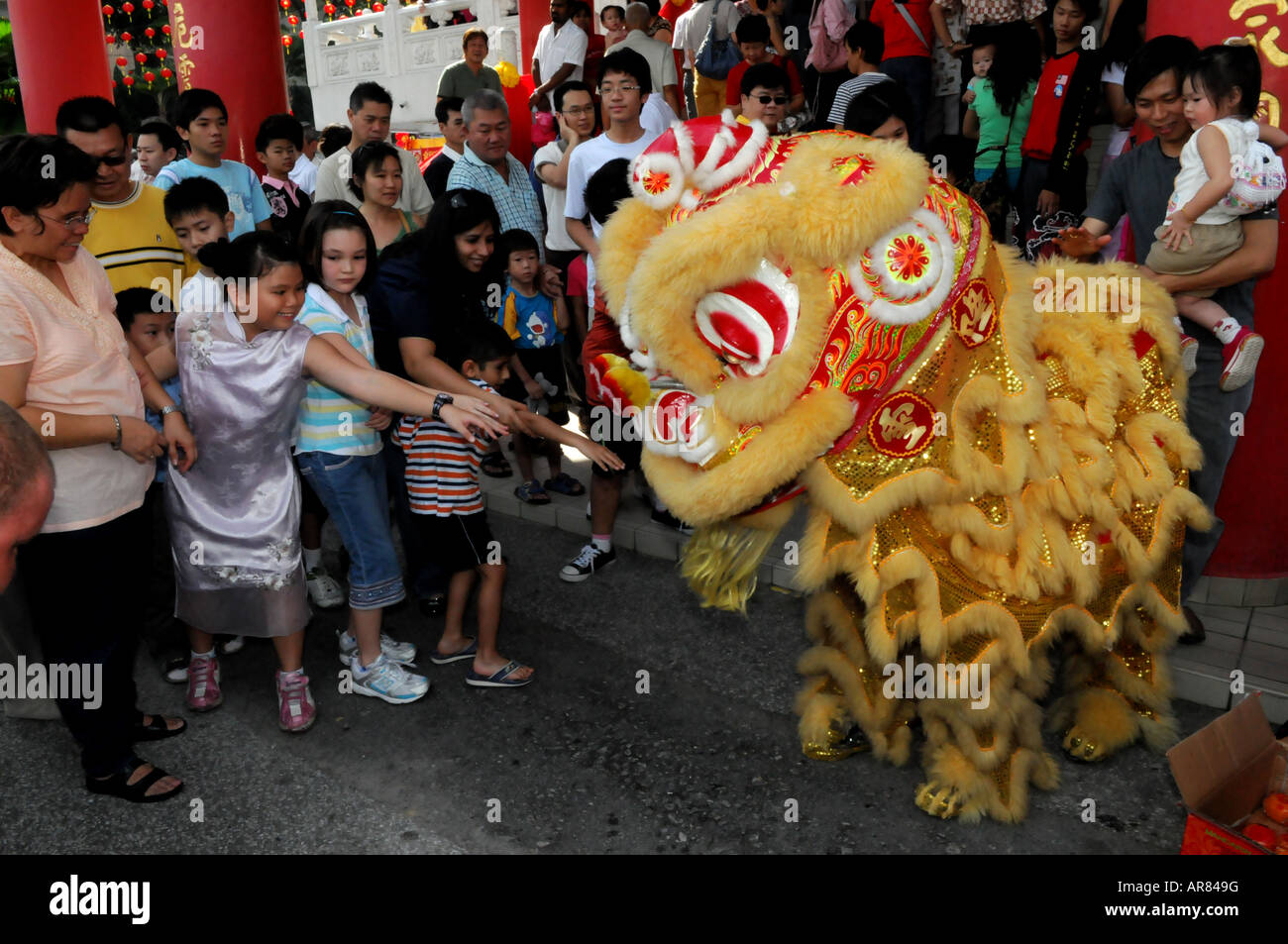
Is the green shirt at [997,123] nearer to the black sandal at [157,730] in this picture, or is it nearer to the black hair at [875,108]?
the black hair at [875,108]

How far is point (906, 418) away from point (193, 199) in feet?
8.97

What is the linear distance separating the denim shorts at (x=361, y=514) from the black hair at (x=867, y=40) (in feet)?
11.9

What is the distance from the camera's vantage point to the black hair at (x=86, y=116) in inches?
144

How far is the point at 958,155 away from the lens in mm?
5828

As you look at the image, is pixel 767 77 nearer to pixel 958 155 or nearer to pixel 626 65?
pixel 626 65

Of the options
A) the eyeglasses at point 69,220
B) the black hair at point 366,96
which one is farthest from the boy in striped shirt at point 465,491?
the black hair at point 366,96

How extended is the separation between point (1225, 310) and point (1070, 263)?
32.8 inches

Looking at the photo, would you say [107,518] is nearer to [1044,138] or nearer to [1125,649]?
[1125,649]

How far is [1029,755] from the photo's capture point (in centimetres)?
270

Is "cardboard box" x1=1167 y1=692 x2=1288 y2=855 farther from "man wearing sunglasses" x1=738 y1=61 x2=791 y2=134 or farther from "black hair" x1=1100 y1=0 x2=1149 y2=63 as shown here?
"black hair" x1=1100 y1=0 x2=1149 y2=63

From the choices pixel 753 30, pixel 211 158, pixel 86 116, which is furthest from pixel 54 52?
pixel 86 116

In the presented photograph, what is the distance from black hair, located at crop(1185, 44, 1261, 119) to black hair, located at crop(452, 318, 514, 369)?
2.23 metres

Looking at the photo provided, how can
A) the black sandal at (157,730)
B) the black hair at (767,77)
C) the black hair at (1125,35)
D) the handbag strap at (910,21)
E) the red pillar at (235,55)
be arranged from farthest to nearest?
1. the red pillar at (235,55)
2. the handbag strap at (910,21)
3. the black hair at (1125,35)
4. the black hair at (767,77)
5. the black sandal at (157,730)

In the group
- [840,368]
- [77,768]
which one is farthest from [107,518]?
[840,368]
